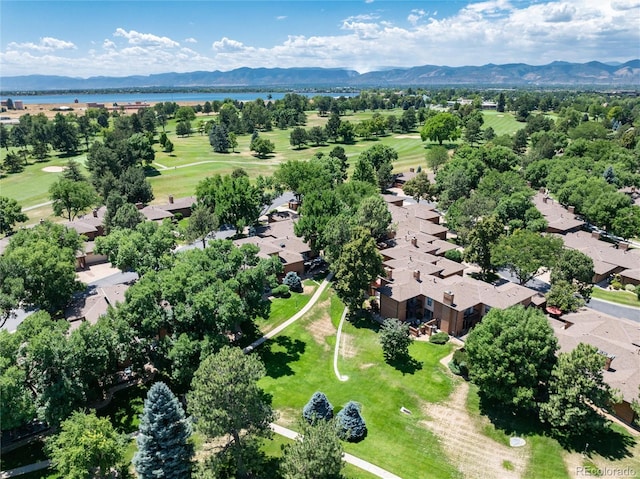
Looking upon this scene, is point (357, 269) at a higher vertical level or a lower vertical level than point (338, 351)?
higher

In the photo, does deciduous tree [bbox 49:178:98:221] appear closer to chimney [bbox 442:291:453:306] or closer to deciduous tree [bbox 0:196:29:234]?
deciduous tree [bbox 0:196:29:234]

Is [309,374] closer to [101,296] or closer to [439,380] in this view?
[439,380]

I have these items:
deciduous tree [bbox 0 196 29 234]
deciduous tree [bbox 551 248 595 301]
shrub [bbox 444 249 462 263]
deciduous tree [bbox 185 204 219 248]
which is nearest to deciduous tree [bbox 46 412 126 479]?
deciduous tree [bbox 185 204 219 248]

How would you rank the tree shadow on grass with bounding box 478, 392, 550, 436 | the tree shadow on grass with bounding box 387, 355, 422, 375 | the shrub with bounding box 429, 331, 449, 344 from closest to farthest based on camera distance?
the tree shadow on grass with bounding box 478, 392, 550, 436
the tree shadow on grass with bounding box 387, 355, 422, 375
the shrub with bounding box 429, 331, 449, 344

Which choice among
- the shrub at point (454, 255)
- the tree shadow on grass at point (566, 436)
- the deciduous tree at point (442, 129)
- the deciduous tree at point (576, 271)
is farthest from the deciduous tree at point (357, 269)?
the deciduous tree at point (442, 129)

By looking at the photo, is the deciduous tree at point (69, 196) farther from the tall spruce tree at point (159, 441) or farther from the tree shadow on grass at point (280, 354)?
the tall spruce tree at point (159, 441)

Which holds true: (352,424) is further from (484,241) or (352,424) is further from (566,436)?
(484,241)

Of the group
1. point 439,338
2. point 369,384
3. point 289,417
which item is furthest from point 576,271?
point 289,417
